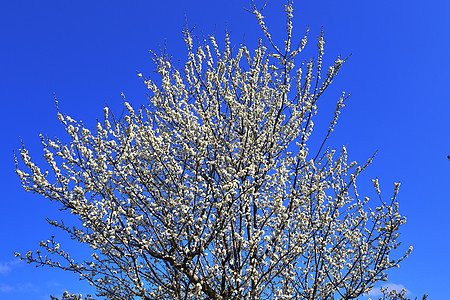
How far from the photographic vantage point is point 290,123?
7.96 meters

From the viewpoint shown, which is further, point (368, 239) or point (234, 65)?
point (234, 65)

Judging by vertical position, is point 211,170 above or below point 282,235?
above

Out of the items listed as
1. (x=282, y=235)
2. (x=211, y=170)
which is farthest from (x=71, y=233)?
(x=282, y=235)

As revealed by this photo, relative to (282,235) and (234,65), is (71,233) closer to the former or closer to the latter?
(282,235)

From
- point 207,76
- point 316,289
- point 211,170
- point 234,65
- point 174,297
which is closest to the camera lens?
point 174,297

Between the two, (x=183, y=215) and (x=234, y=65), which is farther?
(x=234, y=65)

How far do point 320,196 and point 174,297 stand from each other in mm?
3052

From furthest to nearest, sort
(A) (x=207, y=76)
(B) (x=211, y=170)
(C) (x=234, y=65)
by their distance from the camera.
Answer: (C) (x=234, y=65), (A) (x=207, y=76), (B) (x=211, y=170)

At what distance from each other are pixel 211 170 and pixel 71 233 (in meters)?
2.66

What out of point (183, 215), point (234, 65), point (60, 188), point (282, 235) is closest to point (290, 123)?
point (234, 65)

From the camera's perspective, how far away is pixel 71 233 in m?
6.07

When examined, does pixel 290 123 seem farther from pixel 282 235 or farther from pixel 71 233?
pixel 71 233

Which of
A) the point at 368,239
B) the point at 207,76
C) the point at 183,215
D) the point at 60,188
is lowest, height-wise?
the point at 368,239

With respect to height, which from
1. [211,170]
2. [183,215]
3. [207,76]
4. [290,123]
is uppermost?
[207,76]
